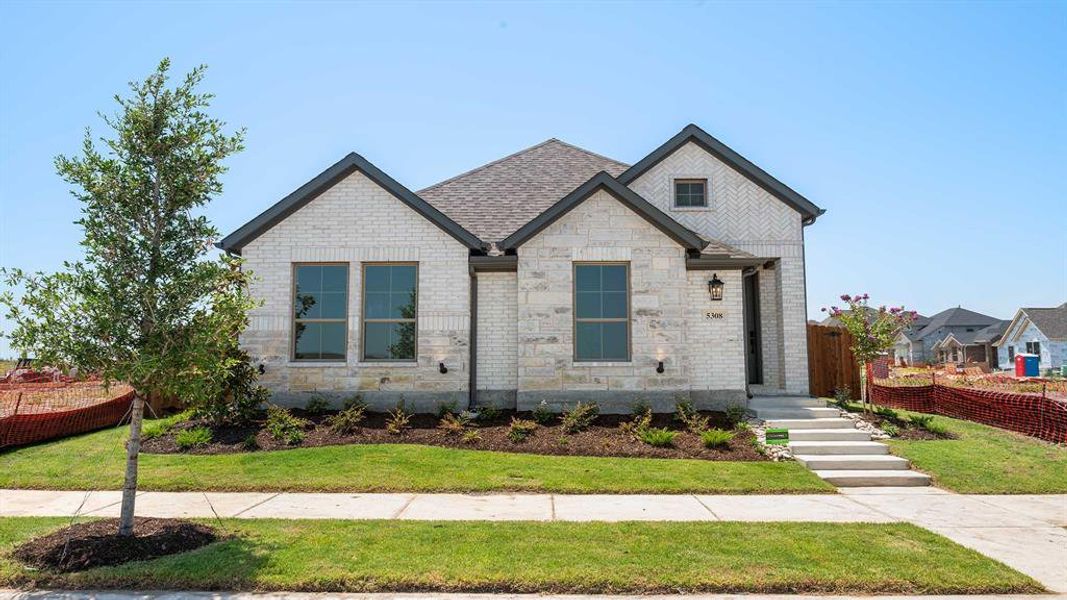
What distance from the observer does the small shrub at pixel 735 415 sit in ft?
39.7

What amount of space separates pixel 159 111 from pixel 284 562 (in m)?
4.59

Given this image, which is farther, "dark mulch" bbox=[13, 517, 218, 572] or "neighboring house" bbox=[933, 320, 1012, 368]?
"neighboring house" bbox=[933, 320, 1012, 368]

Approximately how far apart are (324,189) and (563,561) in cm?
1031

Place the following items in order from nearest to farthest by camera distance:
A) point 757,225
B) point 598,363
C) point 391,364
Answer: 1. point 598,363
2. point 391,364
3. point 757,225

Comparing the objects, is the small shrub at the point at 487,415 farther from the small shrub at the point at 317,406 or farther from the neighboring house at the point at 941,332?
the neighboring house at the point at 941,332

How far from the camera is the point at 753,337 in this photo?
1558cm

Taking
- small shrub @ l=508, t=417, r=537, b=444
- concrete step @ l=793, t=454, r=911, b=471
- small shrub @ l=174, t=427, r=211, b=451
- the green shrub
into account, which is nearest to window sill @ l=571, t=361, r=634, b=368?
small shrub @ l=508, t=417, r=537, b=444

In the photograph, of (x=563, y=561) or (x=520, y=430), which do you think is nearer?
(x=563, y=561)

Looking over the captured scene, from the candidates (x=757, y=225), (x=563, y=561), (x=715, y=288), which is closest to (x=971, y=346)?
(x=757, y=225)

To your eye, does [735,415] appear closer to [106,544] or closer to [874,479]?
[874,479]

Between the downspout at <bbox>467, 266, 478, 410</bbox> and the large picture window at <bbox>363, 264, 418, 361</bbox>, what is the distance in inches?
45.4

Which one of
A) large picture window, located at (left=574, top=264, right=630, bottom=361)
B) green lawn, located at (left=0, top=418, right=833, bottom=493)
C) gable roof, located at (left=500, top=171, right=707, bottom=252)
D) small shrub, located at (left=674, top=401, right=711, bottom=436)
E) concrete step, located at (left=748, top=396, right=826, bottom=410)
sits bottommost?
green lawn, located at (left=0, top=418, right=833, bottom=493)

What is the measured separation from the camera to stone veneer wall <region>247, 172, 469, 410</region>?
12.9 metres

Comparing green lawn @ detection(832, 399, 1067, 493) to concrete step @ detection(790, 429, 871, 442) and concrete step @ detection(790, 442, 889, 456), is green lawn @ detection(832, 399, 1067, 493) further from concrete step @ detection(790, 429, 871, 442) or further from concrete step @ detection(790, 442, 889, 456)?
concrete step @ detection(790, 429, 871, 442)
